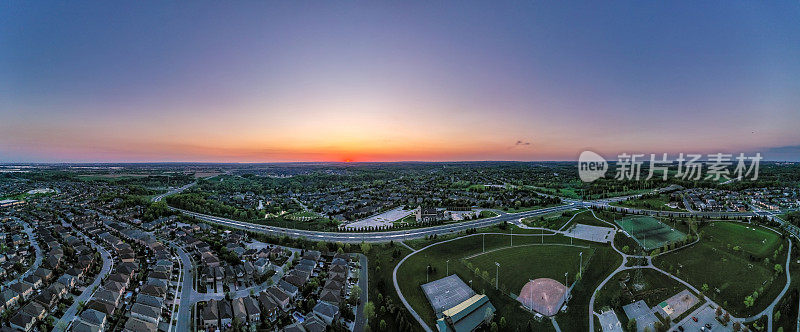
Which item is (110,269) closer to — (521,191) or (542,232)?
(542,232)

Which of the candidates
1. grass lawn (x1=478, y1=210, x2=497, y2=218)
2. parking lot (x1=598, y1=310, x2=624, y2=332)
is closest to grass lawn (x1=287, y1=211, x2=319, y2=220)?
grass lawn (x1=478, y1=210, x2=497, y2=218)

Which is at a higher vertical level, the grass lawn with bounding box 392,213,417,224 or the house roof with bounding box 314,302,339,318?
the grass lawn with bounding box 392,213,417,224

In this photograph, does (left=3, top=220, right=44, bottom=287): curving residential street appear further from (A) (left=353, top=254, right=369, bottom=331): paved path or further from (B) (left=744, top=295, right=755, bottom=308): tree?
(B) (left=744, top=295, right=755, bottom=308): tree

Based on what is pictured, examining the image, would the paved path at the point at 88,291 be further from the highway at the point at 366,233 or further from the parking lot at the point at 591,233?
the parking lot at the point at 591,233

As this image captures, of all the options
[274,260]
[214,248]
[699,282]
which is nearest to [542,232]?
[699,282]

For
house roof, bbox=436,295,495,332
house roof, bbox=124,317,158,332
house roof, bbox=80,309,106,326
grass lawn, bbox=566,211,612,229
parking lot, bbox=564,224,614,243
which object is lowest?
house roof, bbox=436,295,495,332

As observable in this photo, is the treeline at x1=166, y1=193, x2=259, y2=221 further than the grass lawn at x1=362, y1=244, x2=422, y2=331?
Yes

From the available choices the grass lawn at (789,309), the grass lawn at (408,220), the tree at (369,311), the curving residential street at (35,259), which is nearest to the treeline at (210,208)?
the curving residential street at (35,259)
